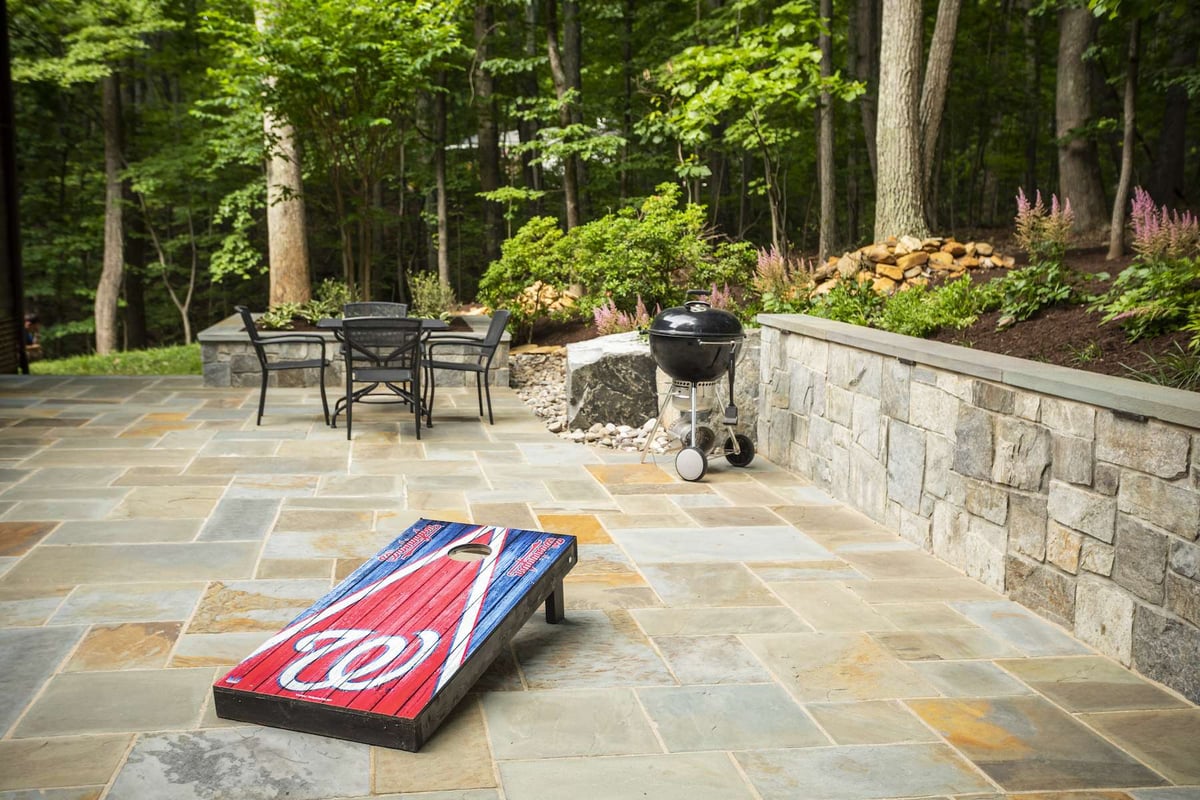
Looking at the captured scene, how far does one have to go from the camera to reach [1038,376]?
3410mm

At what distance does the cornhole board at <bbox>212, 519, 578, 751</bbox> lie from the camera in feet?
7.99

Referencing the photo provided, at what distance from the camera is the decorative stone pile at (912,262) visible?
7.15 metres

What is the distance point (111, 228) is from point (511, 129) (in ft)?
30.1

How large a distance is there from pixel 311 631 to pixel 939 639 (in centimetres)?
202

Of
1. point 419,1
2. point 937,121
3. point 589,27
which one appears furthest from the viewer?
point 589,27

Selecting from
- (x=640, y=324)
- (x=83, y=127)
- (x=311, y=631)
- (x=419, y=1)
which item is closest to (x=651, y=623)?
(x=311, y=631)

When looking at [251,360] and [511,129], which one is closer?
[251,360]

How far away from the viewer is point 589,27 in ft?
56.9

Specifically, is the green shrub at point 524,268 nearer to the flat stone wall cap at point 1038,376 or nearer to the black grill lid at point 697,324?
the black grill lid at point 697,324

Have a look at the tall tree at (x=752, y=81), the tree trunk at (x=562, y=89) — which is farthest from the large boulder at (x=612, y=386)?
the tree trunk at (x=562, y=89)

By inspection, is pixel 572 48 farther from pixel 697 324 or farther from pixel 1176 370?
pixel 1176 370

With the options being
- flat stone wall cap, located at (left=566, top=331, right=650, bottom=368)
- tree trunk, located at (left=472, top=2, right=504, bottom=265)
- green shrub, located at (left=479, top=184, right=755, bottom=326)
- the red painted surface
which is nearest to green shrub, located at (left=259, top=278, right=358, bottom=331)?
Result: green shrub, located at (left=479, top=184, right=755, bottom=326)

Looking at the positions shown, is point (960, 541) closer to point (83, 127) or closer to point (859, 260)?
point (859, 260)

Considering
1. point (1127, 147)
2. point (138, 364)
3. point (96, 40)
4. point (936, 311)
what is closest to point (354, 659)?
point (936, 311)
